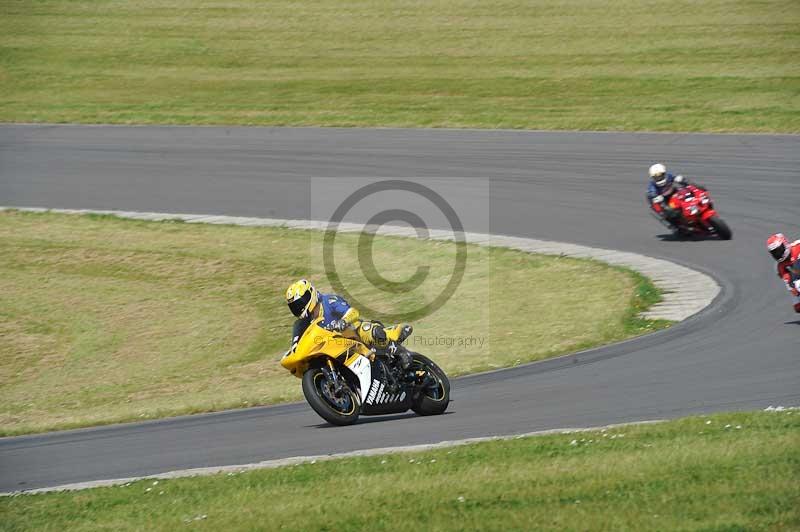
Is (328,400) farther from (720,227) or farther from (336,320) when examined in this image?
(720,227)

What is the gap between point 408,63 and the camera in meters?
42.3

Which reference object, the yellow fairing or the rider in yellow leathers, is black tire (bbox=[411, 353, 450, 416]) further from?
the yellow fairing

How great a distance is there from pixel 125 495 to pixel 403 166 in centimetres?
1939

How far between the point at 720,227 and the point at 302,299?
447 inches

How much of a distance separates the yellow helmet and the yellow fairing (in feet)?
0.53

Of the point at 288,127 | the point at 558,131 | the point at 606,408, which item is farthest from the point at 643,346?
the point at 288,127

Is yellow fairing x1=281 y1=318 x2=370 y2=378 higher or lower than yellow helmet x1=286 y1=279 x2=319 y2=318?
lower

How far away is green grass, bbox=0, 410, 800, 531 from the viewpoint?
7.63 m

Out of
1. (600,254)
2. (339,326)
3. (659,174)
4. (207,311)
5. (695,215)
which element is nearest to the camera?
(339,326)

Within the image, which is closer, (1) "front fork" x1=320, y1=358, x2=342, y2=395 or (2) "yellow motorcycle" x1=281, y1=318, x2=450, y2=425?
(2) "yellow motorcycle" x1=281, y1=318, x2=450, y2=425

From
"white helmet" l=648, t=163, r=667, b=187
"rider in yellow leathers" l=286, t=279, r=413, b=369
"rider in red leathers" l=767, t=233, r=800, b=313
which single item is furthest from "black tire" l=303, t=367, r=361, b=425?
"white helmet" l=648, t=163, r=667, b=187

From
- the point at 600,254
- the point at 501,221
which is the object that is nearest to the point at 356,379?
the point at 600,254

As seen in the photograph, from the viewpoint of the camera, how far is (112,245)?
78.0 feet

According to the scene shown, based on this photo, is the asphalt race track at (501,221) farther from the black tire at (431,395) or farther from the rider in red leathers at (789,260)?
the rider in red leathers at (789,260)
